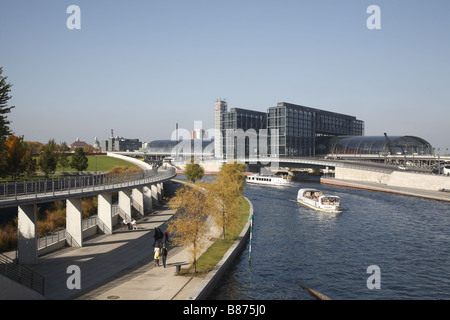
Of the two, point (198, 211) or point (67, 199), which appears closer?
point (198, 211)

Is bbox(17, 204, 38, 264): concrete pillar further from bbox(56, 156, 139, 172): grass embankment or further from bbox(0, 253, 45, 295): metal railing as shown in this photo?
bbox(56, 156, 139, 172): grass embankment

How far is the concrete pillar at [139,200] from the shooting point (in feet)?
150

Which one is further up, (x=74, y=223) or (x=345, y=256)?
(x=74, y=223)

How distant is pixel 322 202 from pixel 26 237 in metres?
42.5

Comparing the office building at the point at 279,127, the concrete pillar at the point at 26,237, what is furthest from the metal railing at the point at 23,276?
the office building at the point at 279,127

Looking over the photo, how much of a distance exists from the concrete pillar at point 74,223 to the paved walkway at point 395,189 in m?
61.1

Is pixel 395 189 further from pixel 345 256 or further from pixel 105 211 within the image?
pixel 105 211

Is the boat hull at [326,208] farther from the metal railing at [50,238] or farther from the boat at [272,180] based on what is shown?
the metal railing at [50,238]

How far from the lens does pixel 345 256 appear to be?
3139 cm

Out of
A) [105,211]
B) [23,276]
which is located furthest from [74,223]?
[23,276]

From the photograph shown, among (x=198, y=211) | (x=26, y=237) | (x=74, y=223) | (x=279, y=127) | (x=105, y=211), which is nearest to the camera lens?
(x=26, y=237)

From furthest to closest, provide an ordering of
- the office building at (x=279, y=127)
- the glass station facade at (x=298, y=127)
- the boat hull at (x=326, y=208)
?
the office building at (x=279, y=127) < the glass station facade at (x=298, y=127) < the boat hull at (x=326, y=208)

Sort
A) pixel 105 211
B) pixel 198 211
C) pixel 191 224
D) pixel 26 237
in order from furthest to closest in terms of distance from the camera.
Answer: pixel 105 211, pixel 198 211, pixel 26 237, pixel 191 224
